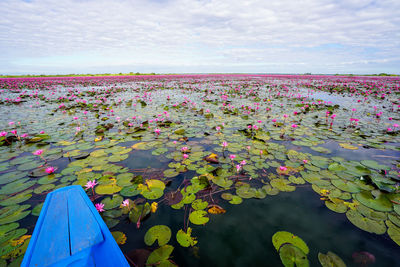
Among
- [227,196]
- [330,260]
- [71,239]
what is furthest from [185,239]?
[330,260]

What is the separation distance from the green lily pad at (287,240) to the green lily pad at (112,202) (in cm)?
233

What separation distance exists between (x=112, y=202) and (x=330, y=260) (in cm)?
301

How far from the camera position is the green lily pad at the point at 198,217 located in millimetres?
2287

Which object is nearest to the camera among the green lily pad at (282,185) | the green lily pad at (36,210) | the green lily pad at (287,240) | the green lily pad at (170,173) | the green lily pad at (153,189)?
the green lily pad at (287,240)

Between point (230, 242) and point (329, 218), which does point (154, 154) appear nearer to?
point (230, 242)

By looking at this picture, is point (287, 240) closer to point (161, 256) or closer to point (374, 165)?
point (161, 256)

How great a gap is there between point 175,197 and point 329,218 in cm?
234

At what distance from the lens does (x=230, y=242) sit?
6.60 feet

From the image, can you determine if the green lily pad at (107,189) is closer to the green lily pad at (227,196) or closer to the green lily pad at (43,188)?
the green lily pad at (43,188)

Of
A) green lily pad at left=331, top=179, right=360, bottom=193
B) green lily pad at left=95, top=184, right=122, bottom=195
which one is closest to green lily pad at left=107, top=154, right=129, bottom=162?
green lily pad at left=95, top=184, right=122, bottom=195

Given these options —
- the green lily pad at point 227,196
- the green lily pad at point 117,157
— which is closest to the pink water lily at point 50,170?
the green lily pad at point 117,157

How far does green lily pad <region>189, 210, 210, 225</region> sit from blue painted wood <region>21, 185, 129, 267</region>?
101cm

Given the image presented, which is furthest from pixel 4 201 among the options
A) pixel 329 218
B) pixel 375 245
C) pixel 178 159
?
pixel 375 245

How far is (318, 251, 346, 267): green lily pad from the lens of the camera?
5.71ft
